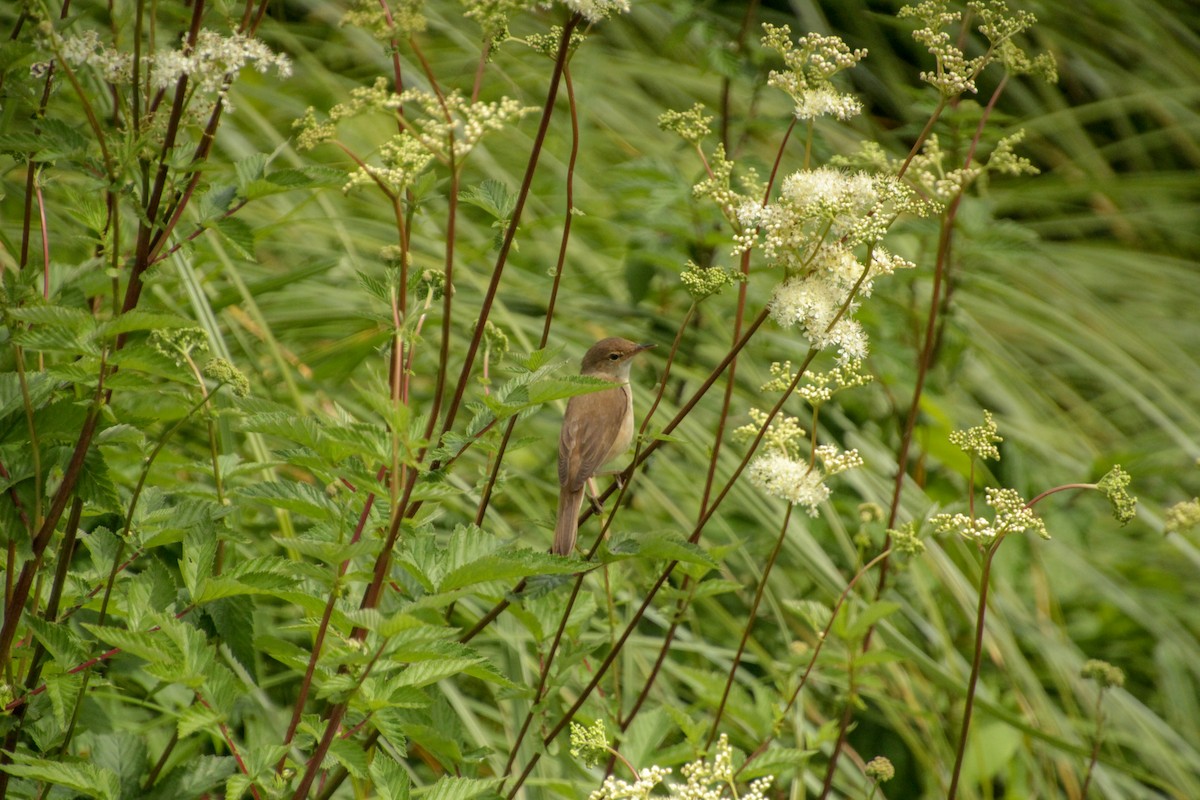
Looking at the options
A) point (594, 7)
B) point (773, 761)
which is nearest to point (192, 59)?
point (594, 7)

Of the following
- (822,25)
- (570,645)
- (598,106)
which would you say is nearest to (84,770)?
(570,645)

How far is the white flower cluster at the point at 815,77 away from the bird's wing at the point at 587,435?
2.48ft

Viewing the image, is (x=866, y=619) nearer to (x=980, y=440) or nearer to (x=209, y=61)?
(x=980, y=440)

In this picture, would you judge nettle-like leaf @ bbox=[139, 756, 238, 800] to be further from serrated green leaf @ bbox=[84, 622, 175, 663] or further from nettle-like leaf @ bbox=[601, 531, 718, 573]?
nettle-like leaf @ bbox=[601, 531, 718, 573]

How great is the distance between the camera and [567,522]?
2045 mm

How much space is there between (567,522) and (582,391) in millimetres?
774

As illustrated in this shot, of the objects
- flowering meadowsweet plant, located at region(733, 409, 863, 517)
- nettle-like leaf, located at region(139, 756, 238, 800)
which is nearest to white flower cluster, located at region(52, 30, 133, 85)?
nettle-like leaf, located at region(139, 756, 238, 800)

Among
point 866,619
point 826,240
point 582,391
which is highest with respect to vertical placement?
point 826,240

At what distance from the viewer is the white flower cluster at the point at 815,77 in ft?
5.15

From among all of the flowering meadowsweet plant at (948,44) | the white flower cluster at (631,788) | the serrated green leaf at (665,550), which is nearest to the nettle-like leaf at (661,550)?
the serrated green leaf at (665,550)

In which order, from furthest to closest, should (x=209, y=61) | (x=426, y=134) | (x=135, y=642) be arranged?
(x=426, y=134) < (x=209, y=61) < (x=135, y=642)

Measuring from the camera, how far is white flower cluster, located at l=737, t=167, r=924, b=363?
1477 millimetres

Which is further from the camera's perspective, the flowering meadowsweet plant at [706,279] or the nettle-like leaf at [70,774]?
the flowering meadowsweet plant at [706,279]

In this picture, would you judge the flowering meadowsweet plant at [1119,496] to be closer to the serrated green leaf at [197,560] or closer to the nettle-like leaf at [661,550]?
the nettle-like leaf at [661,550]
